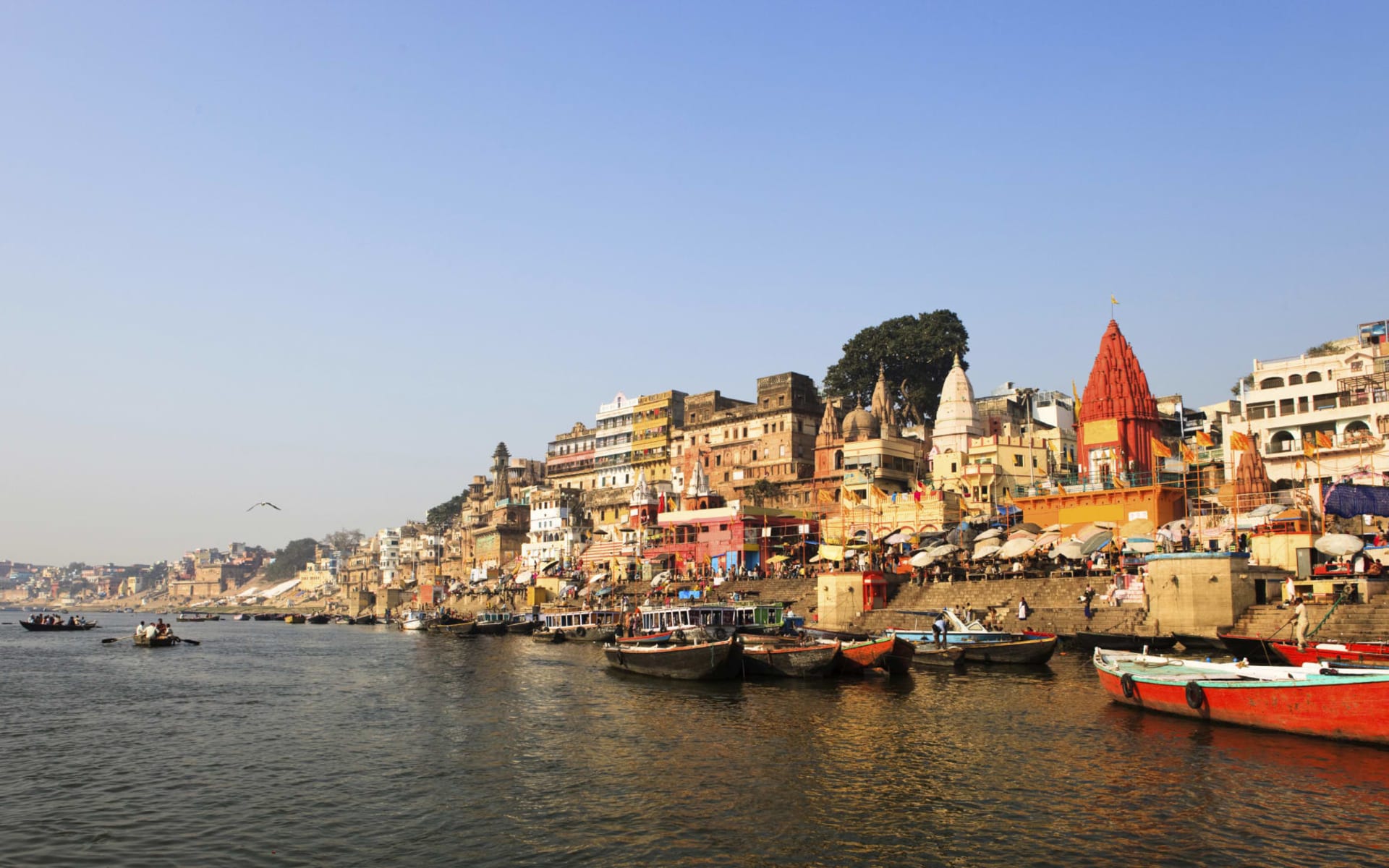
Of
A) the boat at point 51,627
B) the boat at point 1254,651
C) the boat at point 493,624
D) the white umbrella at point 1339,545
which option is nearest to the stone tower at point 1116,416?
the white umbrella at point 1339,545

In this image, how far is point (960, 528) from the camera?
2215 inches

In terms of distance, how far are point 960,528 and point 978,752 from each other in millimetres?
35393

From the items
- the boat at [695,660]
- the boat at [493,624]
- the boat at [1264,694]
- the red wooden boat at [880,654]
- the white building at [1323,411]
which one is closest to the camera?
the boat at [1264,694]

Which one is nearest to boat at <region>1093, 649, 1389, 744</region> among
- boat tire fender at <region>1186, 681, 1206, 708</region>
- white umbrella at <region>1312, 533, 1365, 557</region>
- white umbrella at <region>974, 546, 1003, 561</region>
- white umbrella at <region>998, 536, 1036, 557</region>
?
boat tire fender at <region>1186, 681, 1206, 708</region>

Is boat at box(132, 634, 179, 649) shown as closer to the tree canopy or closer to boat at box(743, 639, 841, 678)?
boat at box(743, 639, 841, 678)

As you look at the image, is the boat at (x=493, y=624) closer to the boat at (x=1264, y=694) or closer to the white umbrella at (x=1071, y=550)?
the white umbrella at (x=1071, y=550)

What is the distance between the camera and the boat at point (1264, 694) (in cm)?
2041

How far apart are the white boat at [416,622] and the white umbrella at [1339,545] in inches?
2610

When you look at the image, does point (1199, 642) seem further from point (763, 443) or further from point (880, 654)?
point (763, 443)

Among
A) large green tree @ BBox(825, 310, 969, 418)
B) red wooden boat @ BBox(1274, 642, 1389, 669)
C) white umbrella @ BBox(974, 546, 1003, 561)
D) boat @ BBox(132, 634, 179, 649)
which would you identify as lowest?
boat @ BBox(132, 634, 179, 649)

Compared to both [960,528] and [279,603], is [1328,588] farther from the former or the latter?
Result: [279,603]

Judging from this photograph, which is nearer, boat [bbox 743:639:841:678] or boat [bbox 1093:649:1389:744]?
boat [bbox 1093:649:1389:744]

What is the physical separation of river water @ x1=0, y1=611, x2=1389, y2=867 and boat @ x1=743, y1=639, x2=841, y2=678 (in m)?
0.60

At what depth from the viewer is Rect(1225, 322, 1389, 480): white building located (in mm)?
55656
